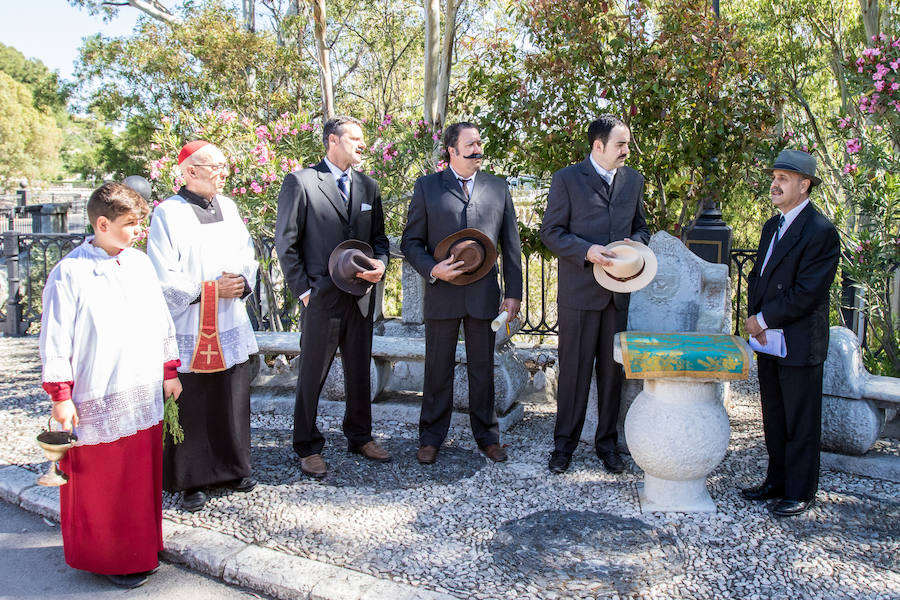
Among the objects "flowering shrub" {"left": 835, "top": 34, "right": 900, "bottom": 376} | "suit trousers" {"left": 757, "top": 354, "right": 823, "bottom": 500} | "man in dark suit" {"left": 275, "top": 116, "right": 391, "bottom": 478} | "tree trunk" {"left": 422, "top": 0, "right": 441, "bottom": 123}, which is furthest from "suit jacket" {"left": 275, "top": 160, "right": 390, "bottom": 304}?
"tree trunk" {"left": 422, "top": 0, "right": 441, "bottom": 123}

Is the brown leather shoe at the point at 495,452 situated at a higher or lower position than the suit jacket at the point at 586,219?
lower

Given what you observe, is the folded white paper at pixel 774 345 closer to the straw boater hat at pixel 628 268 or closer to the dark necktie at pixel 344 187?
the straw boater hat at pixel 628 268

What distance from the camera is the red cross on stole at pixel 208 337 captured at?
12.6 feet

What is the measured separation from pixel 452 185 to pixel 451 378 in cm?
115

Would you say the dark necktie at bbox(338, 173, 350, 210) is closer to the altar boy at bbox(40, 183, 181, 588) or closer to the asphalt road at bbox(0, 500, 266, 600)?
the altar boy at bbox(40, 183, 181, 588)

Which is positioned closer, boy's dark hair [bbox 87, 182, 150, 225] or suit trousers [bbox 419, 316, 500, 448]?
boy's dark hair [bbox 87, 182, 150, 225]

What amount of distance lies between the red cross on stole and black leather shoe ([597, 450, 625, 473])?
2213 mm

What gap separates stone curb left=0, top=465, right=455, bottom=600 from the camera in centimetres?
306

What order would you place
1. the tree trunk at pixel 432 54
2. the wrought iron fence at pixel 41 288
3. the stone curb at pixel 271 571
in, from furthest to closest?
the tree trunk at pixel 432 54 < the wrought iron fence at pixel 41 288 < the stone curb at pixel 271 571

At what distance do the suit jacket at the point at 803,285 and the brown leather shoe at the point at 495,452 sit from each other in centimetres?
165

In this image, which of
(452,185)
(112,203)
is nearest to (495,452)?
(452,185)

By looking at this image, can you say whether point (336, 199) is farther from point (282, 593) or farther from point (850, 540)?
point (850, 540)

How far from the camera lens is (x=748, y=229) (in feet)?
61.8

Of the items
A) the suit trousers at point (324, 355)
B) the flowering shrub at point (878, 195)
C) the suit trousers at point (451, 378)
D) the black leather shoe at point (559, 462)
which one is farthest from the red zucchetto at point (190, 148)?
the flowering shrub at point (878, 195)
